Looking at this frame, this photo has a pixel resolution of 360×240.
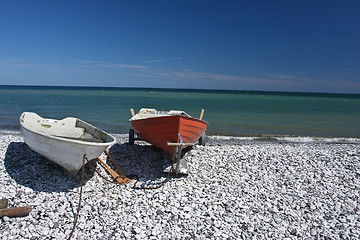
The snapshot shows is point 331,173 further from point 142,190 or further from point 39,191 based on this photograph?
point 39,191

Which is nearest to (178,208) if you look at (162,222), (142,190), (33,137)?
(162,222)

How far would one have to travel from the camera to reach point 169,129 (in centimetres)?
752

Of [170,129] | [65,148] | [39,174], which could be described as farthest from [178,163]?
[39,174]

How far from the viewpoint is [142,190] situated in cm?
647

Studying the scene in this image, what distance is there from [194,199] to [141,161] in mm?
2967

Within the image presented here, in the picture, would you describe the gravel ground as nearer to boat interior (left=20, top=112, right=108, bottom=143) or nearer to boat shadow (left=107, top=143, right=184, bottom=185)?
boat shadow (left=107, top=143, right=184, bottom=185)

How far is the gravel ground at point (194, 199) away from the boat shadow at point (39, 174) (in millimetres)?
23

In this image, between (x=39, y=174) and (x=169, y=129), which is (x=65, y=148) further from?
(x=169, y=129)

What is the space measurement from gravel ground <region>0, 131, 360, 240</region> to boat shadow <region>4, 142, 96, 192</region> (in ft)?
0.08

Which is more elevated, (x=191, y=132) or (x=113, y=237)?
(x=191, y=132)

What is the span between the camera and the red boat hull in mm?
7409

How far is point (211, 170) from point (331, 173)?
3.64 metres

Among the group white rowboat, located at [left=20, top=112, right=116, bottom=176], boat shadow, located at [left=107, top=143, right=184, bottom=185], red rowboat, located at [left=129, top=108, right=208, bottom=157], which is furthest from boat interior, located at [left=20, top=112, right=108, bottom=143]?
red rowboat, located at [left=129, top=108, right=208, bottom=157]

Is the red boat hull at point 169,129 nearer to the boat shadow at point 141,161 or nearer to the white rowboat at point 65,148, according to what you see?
the boat shadow at point 141,161
